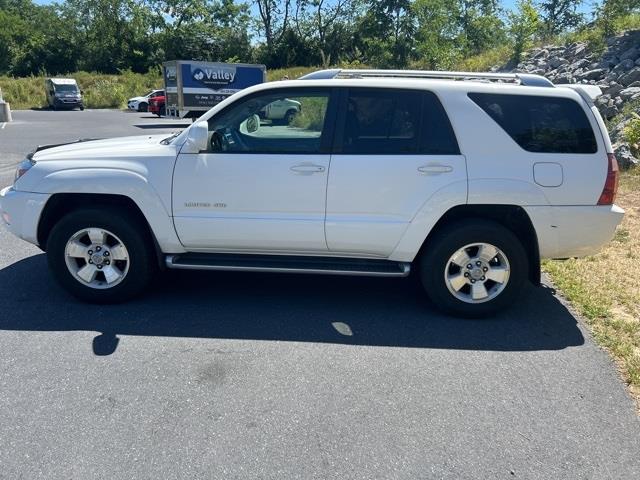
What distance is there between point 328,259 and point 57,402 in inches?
89.6

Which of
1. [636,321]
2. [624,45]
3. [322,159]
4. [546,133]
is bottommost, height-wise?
[636,321]

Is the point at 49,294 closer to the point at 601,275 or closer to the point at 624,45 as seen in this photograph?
the point at 601,275

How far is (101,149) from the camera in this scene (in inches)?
186

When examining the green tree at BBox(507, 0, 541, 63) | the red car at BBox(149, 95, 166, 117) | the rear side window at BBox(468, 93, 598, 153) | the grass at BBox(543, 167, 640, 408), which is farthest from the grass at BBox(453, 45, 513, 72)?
the red car at BBox(149, 95, 166, 117)

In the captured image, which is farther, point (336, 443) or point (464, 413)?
point (464, 413)

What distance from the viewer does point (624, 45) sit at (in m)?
14.9

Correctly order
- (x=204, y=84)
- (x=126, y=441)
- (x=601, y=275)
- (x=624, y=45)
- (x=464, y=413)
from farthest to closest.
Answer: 1. (x=204, y=84)
2. (x=624, y=45)
3. (x=601, y=275)
4. (x=464, y=413)
5. (x=126, y=441)

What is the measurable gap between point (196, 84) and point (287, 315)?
75.1ft

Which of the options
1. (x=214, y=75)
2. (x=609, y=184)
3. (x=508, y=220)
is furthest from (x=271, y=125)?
(x=214, y=75)

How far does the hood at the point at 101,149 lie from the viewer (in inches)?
181

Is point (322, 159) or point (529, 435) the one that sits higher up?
point (322, 159)

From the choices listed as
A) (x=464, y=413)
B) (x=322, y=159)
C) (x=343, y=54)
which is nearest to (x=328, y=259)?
(x=322, y=159)

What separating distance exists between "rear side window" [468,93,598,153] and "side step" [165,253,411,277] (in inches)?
54.6

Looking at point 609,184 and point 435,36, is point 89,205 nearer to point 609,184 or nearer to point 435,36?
point 609,184
